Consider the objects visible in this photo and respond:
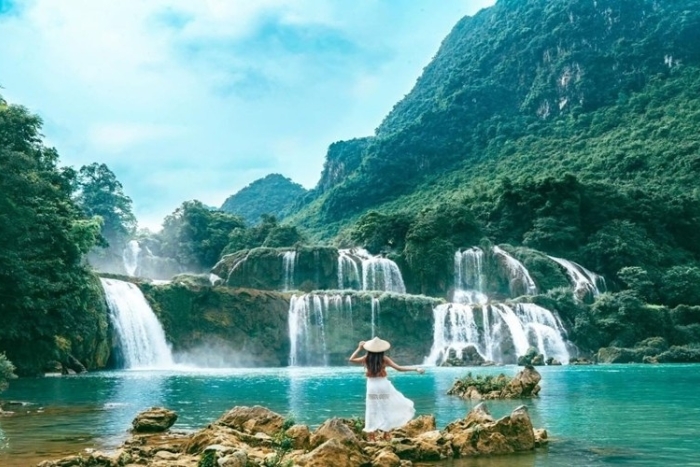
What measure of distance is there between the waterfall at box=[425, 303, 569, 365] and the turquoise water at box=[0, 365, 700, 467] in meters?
17.2

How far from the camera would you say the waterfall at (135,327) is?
1535 inches

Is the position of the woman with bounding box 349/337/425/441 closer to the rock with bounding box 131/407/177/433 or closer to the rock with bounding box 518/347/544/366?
the rock with bounding box 131/407/177/433

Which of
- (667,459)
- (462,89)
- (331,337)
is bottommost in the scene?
(667,459)

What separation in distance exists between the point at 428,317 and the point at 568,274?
17817mm

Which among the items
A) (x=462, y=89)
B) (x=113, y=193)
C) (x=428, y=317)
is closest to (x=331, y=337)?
(x=428, y=317)

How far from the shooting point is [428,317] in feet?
152

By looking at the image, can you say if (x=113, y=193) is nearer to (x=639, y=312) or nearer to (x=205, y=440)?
(x=639, y=312)

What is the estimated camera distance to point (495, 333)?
4500 centimetres

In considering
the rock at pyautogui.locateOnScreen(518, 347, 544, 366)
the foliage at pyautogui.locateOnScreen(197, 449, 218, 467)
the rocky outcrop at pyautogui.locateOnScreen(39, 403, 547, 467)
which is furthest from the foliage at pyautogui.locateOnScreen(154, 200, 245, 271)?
the foliage at pyautogui.locateOnScreen(197, 449, 218, 467)

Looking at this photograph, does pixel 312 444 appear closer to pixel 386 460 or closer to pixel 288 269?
pixel 386 460

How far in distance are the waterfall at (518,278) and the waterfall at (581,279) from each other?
11.6 feet

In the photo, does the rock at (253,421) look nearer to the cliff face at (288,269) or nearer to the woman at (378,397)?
the woman at (378,397)

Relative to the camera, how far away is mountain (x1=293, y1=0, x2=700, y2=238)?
3332 inches

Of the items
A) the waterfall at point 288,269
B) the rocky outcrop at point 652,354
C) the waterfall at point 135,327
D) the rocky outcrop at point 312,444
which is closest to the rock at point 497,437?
the rocky outcrop at point 312,444
